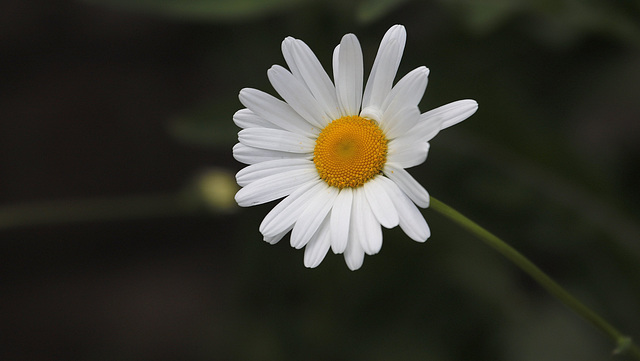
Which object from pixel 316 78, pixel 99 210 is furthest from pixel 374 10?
pixel 99 210

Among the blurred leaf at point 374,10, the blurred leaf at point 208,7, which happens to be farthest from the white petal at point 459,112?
the blurred leaf at point 208,7

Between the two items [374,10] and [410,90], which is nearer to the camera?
[410,90]

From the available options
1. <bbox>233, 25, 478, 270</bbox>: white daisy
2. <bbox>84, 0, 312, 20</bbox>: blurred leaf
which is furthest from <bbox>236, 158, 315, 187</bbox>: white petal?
<bbox>84, 0, 312, 20</bbox>: blurred leaf

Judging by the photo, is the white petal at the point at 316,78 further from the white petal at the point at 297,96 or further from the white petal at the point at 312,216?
the white petal at the point at 312,216

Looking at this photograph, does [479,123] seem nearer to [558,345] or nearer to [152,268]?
[558,345]

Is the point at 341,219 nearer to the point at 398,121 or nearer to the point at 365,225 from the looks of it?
the point at 365,225

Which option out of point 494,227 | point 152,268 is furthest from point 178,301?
point 494,227

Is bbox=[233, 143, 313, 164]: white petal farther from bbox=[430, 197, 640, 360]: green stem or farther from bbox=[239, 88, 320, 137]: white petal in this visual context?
bbox=[430, 197, 640, 360]: green stem
